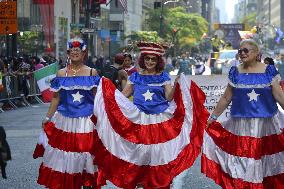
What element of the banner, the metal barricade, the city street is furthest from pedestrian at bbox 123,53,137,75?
the metal barricade

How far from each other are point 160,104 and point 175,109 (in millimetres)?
214

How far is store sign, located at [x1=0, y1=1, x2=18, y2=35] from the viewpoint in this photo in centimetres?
2578

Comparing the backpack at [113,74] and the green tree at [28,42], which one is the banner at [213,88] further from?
the green tree at [28,42]

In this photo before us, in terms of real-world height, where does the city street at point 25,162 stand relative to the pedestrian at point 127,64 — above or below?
below

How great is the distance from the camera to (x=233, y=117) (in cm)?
854

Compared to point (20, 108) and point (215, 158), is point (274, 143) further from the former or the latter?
point (20, 108)

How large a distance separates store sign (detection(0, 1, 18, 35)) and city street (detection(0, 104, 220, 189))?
14.5 feet

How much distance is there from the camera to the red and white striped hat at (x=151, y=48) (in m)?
8.80

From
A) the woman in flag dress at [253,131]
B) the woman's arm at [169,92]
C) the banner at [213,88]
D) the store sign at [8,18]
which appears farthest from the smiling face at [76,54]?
the store sign at [8,18]

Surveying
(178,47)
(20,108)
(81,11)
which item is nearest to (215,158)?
(20,108)

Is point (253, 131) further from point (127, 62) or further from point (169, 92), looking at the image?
point (127, 62)

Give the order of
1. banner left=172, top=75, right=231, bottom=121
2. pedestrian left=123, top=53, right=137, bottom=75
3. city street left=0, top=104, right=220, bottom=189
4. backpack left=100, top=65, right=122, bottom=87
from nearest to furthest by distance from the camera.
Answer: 1. city street left=0, top=104, right=220, bottom=189
2. backpack left=100, top=65, right=122, bottom=87
3. pedestrian left=123, top=53, right=137, bottom=75
4. banner left=172, top=75, right=231, bottom=121

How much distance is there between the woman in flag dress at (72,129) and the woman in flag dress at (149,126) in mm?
152

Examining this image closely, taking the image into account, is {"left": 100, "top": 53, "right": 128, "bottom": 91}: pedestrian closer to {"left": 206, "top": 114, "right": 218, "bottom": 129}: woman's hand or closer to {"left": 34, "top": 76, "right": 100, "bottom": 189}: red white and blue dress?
{"left": 34, "top": 76, "right": 100, "bottom": 189}: red white and blue dress
